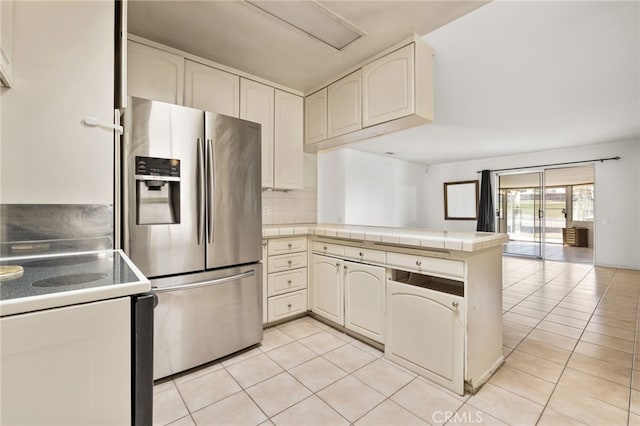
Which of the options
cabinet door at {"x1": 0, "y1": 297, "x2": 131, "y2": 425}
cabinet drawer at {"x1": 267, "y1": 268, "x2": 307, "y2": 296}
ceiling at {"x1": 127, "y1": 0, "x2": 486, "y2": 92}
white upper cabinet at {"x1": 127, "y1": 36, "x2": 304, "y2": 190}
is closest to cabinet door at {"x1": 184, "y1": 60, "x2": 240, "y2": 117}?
white upper cabinet at {"x1": 127, "y1": 36, "x2": 304, "y2": 190}

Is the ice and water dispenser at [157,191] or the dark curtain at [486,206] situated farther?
the dark curtain at [486,206]

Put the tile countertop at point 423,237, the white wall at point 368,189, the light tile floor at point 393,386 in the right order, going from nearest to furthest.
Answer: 1. the light tile floor at point 393,386
2. the tile countertop at point 423,237
3. the white wall at point 368,189

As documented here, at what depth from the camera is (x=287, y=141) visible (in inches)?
117

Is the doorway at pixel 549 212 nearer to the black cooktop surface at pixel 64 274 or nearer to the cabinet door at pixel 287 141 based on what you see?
the cabinet door at pixel 287 141

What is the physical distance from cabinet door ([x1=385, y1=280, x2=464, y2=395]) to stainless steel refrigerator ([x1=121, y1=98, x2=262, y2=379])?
107cm

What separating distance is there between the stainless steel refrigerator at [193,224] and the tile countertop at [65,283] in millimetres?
676

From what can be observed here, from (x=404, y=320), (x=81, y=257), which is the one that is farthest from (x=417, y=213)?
(x=81, y=257)

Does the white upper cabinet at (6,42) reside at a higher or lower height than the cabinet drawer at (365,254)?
higher

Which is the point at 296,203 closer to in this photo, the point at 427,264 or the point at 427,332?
the point at 427,264

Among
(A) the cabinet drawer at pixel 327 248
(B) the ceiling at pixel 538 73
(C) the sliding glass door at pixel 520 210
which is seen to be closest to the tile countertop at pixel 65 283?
(A) the cabinet drawer at pixel 327 248

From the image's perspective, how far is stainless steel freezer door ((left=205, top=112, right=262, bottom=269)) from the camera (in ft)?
6.37

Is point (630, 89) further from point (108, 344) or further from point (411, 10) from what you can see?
point (108, 344)

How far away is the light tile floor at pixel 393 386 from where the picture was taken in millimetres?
1484

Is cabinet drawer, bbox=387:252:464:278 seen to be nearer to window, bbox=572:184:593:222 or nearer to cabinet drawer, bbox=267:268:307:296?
cabinet drawer, bbox=267:268:307:296
